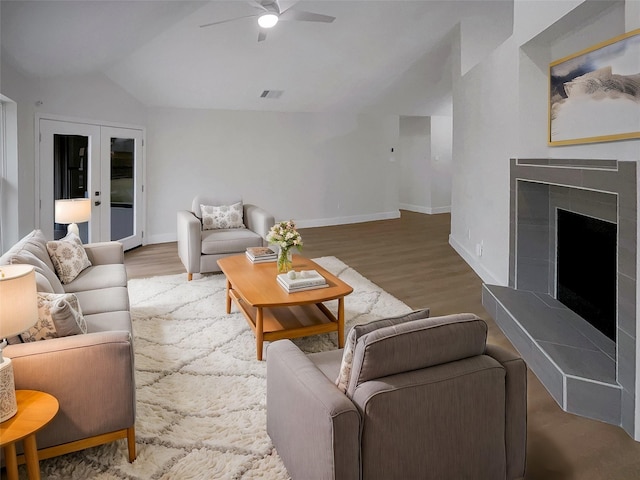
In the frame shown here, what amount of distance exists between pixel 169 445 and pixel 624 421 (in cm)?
236

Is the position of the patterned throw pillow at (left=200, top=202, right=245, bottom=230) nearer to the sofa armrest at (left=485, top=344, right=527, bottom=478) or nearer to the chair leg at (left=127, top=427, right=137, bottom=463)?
the chair leg at (left=127, top=427, right=137, bottom=463)

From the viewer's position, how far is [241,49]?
20.8ft

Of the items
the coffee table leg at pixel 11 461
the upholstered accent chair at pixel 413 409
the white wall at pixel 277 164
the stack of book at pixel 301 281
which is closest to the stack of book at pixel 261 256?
the stack of book at pixel 301 281

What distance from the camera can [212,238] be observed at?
540 centimetres

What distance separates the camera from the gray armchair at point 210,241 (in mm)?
5242

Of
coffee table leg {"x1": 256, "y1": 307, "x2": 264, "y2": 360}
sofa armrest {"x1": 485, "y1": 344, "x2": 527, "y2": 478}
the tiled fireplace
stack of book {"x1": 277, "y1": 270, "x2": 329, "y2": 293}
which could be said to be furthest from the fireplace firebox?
coffee table leg {"x1": 256, "y1": 307, "x2": 264, "y2": 360}

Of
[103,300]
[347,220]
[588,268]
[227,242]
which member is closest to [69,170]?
[227,242]

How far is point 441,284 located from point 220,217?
2.84 metres

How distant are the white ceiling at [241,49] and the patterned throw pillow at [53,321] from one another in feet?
8.36

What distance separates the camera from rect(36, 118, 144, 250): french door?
5.26 meters

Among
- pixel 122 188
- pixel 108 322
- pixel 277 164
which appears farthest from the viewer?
pixel 277 164

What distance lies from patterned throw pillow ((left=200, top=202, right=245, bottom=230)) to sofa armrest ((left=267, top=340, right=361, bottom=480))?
3.93 m

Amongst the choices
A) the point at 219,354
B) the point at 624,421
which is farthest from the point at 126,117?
the point at 624,421

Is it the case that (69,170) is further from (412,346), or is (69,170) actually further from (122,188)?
(412,346)
